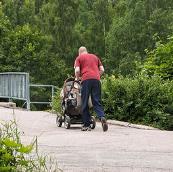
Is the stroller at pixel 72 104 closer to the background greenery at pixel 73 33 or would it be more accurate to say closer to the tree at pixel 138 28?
the background greenery at pixel 73 33

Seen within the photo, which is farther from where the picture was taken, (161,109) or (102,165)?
(161,109)

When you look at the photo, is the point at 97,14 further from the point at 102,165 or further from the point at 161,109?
the point at 102,165

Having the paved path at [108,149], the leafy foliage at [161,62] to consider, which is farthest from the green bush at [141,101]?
the leafy foliage at [161,62]

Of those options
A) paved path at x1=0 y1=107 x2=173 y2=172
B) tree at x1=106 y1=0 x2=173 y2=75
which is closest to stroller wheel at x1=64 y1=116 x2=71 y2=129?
paved path at x1=0 y1=107 x2=173 y2=172

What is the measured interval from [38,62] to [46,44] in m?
1.99

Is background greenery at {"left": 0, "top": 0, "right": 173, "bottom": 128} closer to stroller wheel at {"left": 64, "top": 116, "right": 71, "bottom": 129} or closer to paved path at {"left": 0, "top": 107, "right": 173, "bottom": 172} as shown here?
stroller wheel at {"left": 64, "top": 116, "right": 71, "bottom": 129}

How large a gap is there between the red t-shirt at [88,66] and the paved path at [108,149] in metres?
1.06

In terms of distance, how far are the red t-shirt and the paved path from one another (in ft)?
3.46

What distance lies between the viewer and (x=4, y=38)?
5300 cm

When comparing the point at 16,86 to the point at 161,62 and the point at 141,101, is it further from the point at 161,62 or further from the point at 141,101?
the point at 141,101

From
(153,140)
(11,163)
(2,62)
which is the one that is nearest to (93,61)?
(153,140)

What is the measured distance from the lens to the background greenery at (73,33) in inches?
2101

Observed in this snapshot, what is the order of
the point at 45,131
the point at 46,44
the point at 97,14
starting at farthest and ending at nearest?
the point at 97,14, the point at 46,44, the point at 45,131

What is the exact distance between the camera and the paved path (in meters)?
7.22
